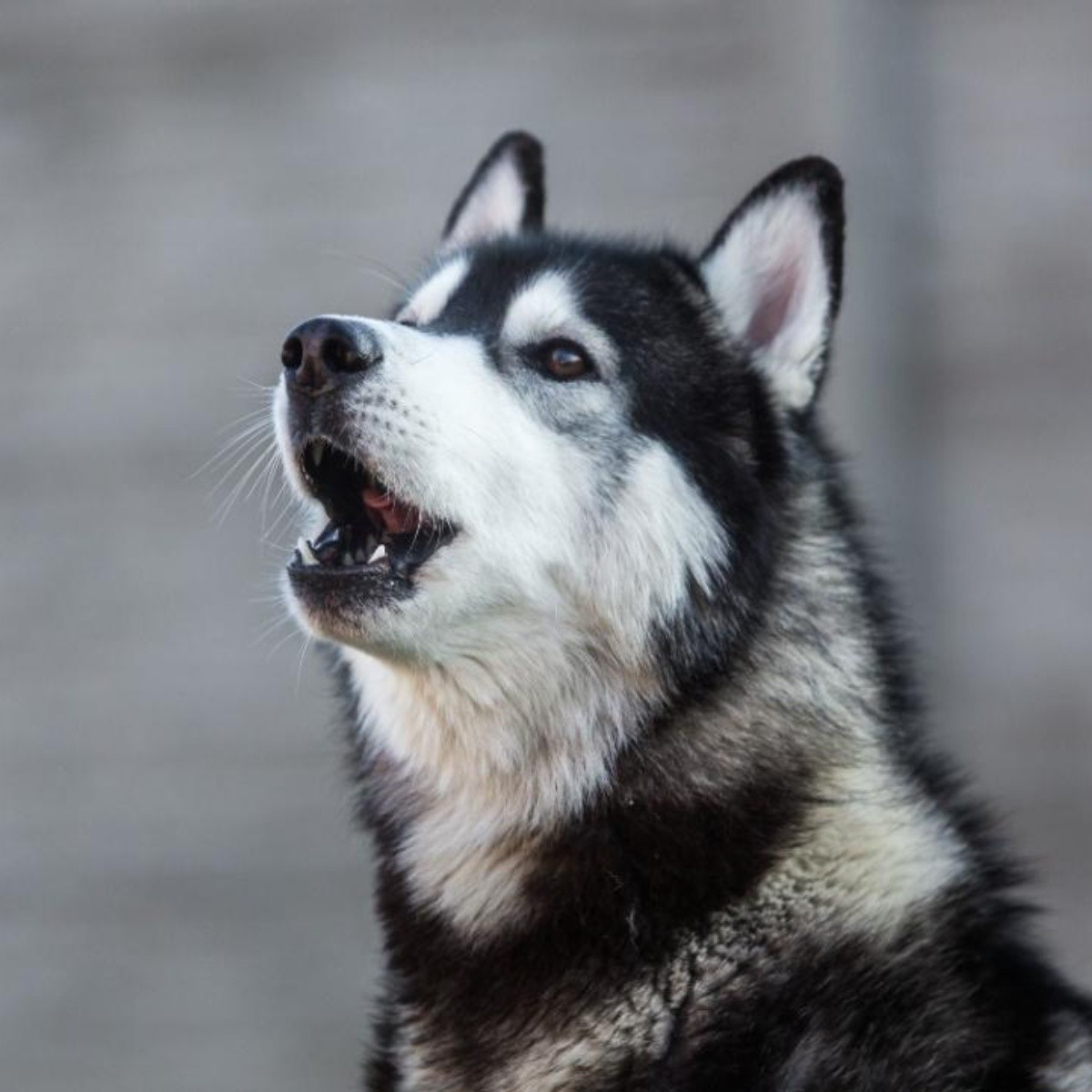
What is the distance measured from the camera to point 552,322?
3.63 m

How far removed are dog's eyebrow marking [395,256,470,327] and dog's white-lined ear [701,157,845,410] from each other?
0.44m

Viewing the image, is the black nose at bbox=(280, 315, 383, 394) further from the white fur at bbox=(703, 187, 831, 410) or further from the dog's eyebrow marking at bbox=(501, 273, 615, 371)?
the white fur at bbox=(703, 187, 831, 410)

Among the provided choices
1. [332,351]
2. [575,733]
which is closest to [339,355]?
[332,351]

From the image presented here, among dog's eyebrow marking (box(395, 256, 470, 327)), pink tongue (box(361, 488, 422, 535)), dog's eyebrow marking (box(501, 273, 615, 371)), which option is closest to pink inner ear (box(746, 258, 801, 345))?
dog's eyebrow marking (box(501, 273, 615, 371))

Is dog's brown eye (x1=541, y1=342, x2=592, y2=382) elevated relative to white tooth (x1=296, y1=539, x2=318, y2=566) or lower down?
elevated

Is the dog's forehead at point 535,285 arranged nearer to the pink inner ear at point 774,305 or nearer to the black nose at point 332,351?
the pink inner ear at point 774,305

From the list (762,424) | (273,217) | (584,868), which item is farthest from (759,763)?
(273,217)

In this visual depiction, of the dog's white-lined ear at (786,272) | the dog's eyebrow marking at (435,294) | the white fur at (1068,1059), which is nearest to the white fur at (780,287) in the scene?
the dog's white-lined ear at (786,272)

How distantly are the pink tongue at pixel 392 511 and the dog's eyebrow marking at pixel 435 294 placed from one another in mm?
441

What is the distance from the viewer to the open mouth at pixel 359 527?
3.35m

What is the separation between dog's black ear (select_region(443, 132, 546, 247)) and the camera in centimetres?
422

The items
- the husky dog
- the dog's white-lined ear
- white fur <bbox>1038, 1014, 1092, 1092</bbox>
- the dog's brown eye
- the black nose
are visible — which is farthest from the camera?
→ the dog's white-lined ear

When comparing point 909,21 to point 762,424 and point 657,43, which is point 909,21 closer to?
point 657,43

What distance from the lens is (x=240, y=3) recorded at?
289 inches
